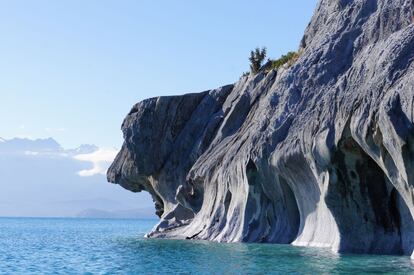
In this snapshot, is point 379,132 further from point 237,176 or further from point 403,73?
point 237,176

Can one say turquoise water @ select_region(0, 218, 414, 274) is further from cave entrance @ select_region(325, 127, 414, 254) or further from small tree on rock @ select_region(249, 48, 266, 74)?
small tree on rock @ select_region(249, 48, 266, 74)

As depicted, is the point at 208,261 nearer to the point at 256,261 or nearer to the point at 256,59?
the point at 256,261

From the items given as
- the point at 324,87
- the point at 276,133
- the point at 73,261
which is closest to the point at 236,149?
the point at 276,133

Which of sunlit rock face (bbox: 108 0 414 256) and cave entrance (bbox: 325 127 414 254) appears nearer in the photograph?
sunlit rock face (bbox: 108 0 414 256)

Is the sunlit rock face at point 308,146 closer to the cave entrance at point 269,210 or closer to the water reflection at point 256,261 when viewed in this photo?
the cave entrance at point 269,210

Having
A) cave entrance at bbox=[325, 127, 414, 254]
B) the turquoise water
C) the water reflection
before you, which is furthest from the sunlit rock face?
the turquoise water

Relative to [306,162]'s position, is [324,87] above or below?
above

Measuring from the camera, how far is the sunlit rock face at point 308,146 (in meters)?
37.6

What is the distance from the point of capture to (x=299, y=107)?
5028cm

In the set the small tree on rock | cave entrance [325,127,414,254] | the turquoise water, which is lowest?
the turquoise water

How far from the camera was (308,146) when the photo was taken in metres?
A: 44.5

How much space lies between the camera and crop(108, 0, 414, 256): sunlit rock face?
3762 centimetres

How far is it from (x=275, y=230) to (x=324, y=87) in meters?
11.0

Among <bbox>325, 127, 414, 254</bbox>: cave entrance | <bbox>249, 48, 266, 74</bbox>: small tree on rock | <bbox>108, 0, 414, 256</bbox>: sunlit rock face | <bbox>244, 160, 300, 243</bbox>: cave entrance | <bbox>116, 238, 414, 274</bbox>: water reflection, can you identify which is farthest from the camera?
<bbox>249, 48, 266, 74</bbox>: small tree on rock
